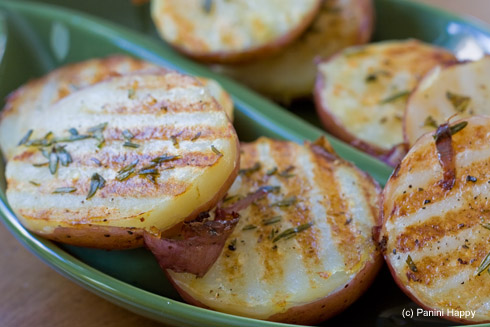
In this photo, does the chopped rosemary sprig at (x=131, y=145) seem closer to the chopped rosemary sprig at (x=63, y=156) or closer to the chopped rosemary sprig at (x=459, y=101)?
the chopped rosemary sprig at (x=63, y=156)

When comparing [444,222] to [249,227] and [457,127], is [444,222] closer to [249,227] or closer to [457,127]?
[457,127]

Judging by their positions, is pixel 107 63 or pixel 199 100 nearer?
pixel 199 100

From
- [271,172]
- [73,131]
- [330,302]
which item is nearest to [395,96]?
[271,172]

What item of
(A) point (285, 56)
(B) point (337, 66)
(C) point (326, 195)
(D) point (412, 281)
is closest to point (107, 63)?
(A) point (285, 56)

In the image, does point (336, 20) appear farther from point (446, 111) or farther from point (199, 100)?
point (199, 100)

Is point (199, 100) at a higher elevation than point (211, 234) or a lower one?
higher
